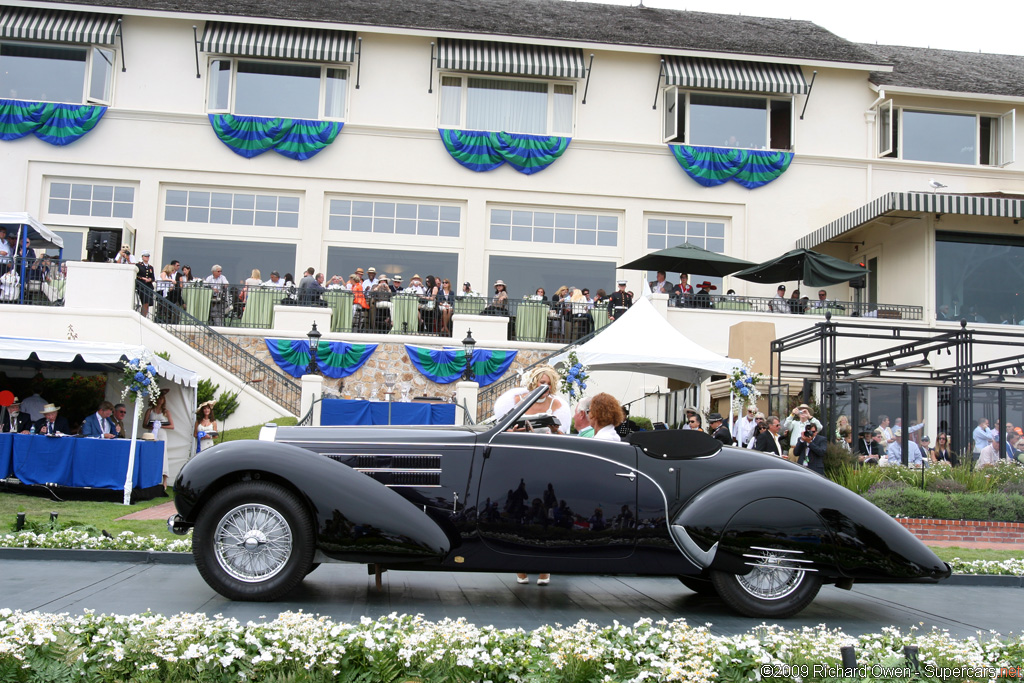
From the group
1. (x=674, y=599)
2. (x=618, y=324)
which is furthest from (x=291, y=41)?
(x=674, y=599)

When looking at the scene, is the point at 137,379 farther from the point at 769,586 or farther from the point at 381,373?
the point at 769,586

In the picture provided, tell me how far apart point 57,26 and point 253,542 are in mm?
24715

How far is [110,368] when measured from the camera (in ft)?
52.9

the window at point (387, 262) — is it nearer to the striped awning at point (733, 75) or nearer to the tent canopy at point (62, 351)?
the striped awning at point (733, 75)

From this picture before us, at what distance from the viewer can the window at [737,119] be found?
27938 millimetres

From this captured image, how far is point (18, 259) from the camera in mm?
19375

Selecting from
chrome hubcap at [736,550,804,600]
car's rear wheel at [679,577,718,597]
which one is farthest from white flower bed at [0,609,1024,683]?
car's rear wheel at [679,577,718,597]

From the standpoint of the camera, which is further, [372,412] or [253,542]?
[372,412]

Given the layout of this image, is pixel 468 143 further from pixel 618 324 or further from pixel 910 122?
pixel 910 122

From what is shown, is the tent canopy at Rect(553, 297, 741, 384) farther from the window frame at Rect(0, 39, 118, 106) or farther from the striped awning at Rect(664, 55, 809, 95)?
the window frame at Rect(0, 39, 118, 106)

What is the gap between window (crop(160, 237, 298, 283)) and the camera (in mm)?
26047

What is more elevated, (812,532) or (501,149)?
(501,149)

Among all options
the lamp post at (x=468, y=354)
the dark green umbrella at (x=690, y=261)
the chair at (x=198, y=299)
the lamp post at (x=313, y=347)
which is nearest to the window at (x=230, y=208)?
the chair at (x=198, y=299)

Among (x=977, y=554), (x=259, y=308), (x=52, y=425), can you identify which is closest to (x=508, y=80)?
(x=259, y=308)
